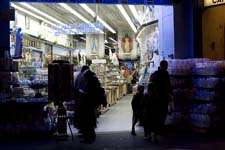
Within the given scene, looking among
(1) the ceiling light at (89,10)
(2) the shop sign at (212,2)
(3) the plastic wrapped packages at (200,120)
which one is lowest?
(3) the plastic wrapped packages at (200,120)

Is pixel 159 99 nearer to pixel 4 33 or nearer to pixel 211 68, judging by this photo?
pixel 211 68

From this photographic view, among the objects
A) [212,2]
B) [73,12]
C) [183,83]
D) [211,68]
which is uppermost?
[73,12]

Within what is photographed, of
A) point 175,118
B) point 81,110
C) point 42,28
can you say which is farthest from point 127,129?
point 42,28

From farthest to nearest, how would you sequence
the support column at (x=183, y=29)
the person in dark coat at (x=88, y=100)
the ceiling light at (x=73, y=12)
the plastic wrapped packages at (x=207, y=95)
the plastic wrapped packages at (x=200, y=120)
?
Answer: the ceiling light at (x=73, y=12) → the support column at (x=183, y=29) → the plastic wrapped packages at (x=207, y=95) → the plastic wrapped packages at (x=200, y=120) → the person in dark coat at (x=88, y=100)

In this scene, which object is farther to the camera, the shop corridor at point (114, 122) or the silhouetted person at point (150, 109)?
the shop corridor at point (114, 122)

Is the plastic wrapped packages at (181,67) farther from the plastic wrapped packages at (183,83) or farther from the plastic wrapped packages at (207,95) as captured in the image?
the plastic wrapped packages at (207,95)

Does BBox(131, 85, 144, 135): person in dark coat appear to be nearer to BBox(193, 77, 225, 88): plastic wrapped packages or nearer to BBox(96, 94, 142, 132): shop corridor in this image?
BBox(96, 94, 142, 132): shop corridor

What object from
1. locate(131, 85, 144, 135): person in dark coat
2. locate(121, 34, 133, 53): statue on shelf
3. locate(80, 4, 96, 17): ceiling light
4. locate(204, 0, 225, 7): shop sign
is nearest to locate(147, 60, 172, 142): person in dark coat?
locate(131, 85, 144, 135): person in dark coat

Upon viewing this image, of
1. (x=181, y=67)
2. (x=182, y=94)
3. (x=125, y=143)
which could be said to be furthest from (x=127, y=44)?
(x=125, y=143)

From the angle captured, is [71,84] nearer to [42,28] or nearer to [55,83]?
[55,83]

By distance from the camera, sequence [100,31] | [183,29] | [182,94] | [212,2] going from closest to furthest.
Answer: [182,94] → [212,2] → [183,29] → [100,31]

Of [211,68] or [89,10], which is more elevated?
[89,10]

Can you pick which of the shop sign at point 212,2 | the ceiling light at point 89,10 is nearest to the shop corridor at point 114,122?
the shop sign at point 212,2

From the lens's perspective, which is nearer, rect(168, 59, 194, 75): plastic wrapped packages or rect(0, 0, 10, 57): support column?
rect(0, 0, 10, 57): support column
